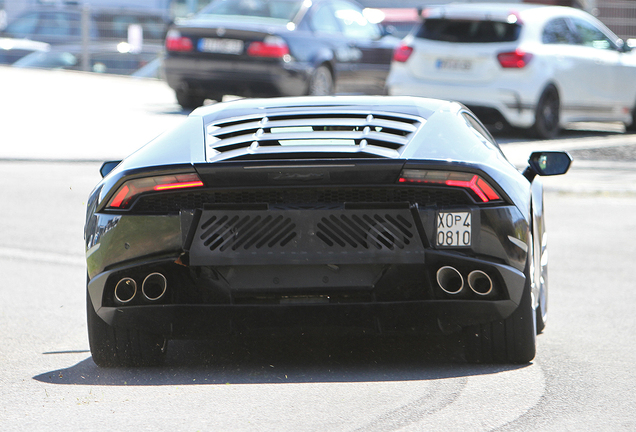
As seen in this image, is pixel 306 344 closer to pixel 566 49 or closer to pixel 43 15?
pixel 566 49

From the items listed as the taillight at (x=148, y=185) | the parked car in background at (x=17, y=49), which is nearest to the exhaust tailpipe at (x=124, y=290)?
the taillight at (x=148, y=185)

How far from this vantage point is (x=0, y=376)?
4691 millimetres

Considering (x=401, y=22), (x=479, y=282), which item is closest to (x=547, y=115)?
(x=401, y=22)

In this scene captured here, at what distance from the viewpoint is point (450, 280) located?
4477 millimetres

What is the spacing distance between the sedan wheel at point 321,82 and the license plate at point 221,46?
108cm

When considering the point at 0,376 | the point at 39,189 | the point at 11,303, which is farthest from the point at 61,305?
the point at 39,189

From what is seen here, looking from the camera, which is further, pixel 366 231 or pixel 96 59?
pixel 96 59

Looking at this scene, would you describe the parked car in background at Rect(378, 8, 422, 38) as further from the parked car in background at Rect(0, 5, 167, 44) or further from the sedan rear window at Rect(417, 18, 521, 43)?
the sedan rear window at Rect(417, 18, 521, 43)

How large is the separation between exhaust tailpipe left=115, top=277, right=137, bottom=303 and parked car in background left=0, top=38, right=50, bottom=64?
21.1 m

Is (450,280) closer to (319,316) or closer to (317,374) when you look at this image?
(319,316)

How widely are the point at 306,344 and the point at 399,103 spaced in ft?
3.88

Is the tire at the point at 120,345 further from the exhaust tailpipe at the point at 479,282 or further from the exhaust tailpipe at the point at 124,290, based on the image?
the exhaust tailpipe at the point at 479,282

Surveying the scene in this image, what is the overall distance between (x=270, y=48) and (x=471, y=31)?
2583 mm

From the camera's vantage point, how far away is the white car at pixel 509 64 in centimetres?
1408
